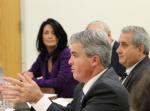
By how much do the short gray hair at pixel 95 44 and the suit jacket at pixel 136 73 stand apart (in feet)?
2.04

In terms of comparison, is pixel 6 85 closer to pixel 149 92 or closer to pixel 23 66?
pixel 149 92

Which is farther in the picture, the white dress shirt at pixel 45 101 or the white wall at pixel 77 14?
the white wall at pixel 77 14

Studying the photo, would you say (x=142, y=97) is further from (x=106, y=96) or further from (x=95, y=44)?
(x=95, y=44)

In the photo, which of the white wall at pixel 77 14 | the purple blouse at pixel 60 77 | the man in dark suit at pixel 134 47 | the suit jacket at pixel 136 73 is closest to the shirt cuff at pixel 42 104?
the suit jacket at pixel 136 73

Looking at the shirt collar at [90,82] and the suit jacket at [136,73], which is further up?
the shirt collar at [90,82]

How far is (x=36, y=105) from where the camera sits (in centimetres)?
208

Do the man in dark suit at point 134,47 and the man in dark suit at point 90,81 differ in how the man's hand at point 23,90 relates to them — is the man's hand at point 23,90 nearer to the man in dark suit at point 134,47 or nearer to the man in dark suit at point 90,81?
the man in dark suit at point 90,81

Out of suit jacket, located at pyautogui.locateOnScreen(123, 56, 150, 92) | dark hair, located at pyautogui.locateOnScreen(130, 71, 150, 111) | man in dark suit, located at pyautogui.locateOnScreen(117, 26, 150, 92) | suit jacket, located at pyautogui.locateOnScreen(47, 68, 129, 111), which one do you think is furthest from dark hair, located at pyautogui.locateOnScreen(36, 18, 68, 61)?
dark hair, located at pyautogui.locateOnScreen(130, 71, 150, 111)

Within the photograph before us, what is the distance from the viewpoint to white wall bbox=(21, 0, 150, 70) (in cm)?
512

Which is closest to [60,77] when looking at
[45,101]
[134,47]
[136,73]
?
[134,47]

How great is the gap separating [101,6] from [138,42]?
2.27 m

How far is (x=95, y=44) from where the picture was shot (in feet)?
6.62

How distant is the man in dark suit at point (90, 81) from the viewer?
6.27ft

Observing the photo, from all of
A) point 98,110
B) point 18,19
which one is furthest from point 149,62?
point 18,19
